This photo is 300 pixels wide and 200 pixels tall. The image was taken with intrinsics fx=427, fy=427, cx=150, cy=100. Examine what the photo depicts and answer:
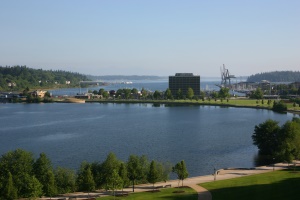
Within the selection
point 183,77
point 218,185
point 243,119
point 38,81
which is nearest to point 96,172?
point 218,185

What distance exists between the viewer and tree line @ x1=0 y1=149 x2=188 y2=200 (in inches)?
936

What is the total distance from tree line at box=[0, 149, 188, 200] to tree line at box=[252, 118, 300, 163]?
986 cm

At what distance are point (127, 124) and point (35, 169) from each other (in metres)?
36.1

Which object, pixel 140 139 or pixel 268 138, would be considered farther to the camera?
pixel 140 139

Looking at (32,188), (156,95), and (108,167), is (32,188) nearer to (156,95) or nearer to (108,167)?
(108,167)

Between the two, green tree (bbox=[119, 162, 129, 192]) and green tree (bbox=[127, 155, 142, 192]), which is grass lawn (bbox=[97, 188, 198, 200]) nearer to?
green tree (bbox=[119, 162, 129, 192])

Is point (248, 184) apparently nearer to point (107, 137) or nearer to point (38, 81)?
point (107, 137)

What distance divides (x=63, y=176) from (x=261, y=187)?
38.9 feet

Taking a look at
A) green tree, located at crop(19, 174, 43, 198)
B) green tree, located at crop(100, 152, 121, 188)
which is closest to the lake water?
green tree, located at crop(100, 152, 121, 188)

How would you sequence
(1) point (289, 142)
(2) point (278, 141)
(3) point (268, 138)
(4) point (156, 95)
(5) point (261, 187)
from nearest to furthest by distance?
(5) point (261, 187) < (1) point (289, 142) < (2) point (278, 141) < (3) point (268, 138) < (4) point (156, 95)

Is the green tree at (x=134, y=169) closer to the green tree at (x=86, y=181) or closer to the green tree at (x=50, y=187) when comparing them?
the green tree at (x=86, y=181)

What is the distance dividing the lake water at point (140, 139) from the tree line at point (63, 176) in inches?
246

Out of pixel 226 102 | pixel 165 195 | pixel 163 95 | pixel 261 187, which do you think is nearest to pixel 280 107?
pixel 226 102

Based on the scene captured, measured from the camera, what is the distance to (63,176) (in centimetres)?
2620
